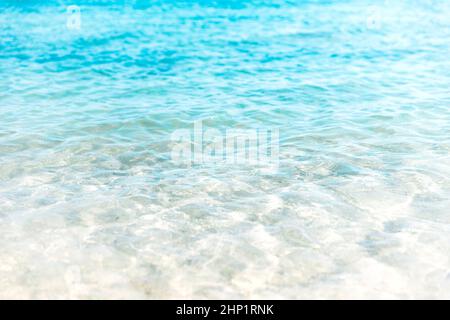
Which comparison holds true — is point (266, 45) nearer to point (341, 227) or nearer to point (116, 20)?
point (116, 20)

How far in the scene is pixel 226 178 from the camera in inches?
273

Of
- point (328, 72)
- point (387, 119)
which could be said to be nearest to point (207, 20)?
point (328, 72)

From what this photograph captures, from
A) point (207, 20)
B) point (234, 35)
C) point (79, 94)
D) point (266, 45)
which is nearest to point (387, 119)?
point (79, 94)

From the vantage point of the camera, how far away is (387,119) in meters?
9.43

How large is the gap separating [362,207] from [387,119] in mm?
3999

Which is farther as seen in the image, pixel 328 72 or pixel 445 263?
pixel 328 72

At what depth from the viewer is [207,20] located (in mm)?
23281

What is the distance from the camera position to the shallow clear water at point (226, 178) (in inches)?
186

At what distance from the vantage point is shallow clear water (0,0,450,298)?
472 cm
